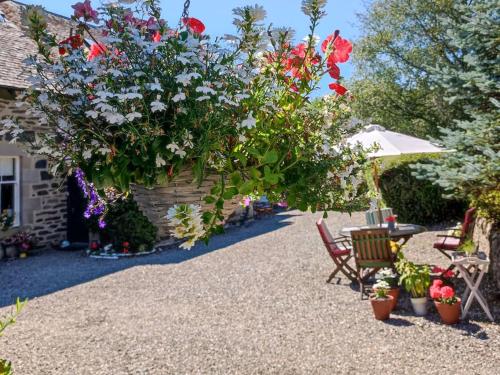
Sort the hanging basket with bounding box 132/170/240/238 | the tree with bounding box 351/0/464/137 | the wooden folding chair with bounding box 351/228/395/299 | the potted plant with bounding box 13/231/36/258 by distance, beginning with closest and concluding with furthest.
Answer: the hanging basket with bounding box 132/170/240/238 → the wooden folding chair with bounding box 351/228/395/299 → the potted plant with bounding box 13/231/36/258 → the tree with bounding box 351/0/464/137

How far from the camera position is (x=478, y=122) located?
632 cm

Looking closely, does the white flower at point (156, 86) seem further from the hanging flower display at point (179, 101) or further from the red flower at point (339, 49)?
the red flower at point (339, 49)

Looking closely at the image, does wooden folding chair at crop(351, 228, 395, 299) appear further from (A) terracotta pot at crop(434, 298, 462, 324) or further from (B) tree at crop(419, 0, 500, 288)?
(B) tree at crop(419, 0, 500, 288)

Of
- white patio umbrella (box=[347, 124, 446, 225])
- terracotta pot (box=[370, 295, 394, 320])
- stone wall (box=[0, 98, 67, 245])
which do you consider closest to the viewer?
terracotta pot (box=[370, 295, 394, 320])

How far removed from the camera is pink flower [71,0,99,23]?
1306 millimetres

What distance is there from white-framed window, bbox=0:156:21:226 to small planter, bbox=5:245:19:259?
0.51m

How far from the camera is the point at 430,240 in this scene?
358 inches

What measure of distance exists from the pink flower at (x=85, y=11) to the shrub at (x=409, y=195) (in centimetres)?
950

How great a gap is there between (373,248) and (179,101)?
5.24m

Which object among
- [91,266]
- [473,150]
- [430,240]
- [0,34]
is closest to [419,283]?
[473,150]

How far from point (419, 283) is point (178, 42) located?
16.1 ft

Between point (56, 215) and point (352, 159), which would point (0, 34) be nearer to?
point (56, 215)

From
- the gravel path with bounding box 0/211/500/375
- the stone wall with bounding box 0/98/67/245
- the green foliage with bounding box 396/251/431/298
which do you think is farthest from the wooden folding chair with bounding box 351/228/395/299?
the stone wall with bounding box 0/98/67/245

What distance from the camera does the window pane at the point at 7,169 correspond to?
9469 mm
